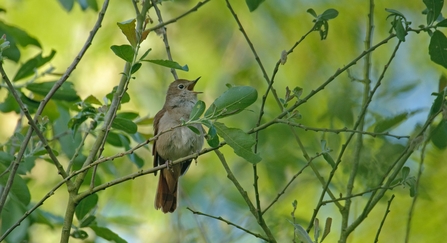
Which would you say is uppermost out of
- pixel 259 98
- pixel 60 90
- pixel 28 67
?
pixel 259 98

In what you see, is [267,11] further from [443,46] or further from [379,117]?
[443,46]

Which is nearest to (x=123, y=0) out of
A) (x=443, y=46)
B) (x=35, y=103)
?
(x=35, y=103)

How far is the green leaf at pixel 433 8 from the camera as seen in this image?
3082mm

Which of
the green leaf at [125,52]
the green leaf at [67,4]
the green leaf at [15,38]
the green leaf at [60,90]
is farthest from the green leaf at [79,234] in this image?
the green leaf at [67,4]

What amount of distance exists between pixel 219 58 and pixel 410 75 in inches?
107

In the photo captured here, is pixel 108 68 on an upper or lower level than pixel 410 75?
upper

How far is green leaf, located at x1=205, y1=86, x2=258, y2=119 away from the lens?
9.45ft

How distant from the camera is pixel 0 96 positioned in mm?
7848

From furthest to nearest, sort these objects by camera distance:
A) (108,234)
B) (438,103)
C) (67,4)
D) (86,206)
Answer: (67,4) → (86,206) → (108,234) → (438,103)

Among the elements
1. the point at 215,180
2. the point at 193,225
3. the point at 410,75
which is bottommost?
the point at 193,225

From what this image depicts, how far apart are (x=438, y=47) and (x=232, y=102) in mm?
1046

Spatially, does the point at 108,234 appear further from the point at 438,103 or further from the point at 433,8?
the point at 433,8

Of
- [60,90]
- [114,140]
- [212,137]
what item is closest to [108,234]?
[114,140]

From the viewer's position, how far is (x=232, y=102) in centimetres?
289
